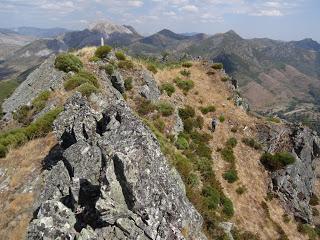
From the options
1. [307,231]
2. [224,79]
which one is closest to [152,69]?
[224,79]

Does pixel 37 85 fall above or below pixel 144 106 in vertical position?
above

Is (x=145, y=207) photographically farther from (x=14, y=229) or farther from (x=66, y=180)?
(x=14, y=229)

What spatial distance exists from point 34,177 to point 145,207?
10603mm

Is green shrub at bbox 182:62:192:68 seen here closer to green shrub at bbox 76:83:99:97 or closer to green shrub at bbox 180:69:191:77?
green shrub at bbox 180:69:191:77

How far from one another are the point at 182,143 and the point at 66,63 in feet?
54.8

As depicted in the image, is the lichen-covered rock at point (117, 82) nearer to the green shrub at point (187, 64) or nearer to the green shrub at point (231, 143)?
the green shrub at point (231, 143)

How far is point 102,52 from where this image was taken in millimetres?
51500

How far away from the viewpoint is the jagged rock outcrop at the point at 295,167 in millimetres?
44688

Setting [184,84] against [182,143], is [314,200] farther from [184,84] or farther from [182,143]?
[184,84]

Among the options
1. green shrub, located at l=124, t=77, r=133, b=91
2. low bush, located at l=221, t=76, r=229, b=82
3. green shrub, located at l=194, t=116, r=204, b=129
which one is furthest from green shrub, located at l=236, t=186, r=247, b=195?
low bush, located at l=221, t=76, r=229, b=82

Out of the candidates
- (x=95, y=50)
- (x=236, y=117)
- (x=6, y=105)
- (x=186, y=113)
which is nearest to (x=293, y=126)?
(x=236, y=117)

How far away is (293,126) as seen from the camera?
5356 cm

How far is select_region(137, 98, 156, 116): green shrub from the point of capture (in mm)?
46344

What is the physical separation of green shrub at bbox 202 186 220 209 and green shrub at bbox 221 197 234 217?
876 mm
